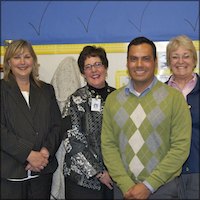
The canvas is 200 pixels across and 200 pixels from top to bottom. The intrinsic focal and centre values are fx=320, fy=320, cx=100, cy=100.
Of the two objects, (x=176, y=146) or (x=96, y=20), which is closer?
(x=176, y=146)

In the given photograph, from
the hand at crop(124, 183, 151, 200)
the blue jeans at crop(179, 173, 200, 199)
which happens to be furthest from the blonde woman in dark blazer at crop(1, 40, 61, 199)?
the blue jeans at crop(179, 173, 200, 199)

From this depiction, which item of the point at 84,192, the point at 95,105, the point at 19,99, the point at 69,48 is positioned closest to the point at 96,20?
the point at 69,48

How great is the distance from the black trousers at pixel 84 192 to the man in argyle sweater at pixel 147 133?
362mm

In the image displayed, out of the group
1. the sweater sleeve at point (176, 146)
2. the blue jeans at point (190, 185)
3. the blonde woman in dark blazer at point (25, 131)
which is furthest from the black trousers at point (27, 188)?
the blue jeans at point (190, 185)

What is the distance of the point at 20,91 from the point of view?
220cm

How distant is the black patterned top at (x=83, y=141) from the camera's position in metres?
2.16

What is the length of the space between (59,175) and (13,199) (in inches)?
22.4

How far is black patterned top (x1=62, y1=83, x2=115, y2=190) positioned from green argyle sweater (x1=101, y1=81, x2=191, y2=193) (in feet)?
0.95

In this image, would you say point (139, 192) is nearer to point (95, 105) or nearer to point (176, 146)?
point (176, 146)

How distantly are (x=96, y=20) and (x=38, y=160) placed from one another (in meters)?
1.49

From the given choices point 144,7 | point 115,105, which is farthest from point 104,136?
point 144,7

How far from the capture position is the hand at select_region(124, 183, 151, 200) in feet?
5.90

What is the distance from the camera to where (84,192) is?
2186 millimetres

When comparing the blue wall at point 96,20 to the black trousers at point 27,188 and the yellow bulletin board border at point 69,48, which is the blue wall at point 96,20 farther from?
the black trousers at point 27,188
